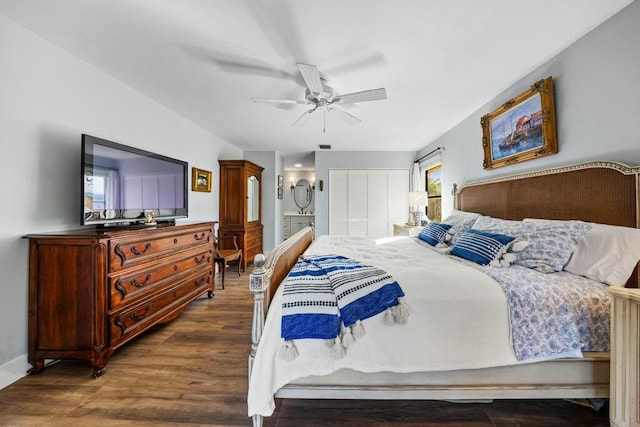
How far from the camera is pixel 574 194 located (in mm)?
1894

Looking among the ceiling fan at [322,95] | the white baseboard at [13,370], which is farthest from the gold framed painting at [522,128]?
the white baseboard at [13,370]

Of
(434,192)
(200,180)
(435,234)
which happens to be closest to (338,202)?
(434,192)

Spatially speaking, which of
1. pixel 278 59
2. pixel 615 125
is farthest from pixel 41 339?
pixel 615 125

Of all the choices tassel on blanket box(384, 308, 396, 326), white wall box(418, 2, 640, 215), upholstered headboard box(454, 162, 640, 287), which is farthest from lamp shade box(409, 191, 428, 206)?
tassel on blanket box(384, 308, 396, 326)

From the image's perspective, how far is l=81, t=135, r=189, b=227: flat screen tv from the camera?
77.8 inches

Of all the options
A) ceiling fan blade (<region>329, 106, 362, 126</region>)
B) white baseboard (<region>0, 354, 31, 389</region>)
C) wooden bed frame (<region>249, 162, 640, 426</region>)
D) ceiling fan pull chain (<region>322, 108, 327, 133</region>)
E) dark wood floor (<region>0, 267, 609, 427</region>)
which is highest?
ceiling fan pull chain (<region>322, 108, 327, 133</region>)

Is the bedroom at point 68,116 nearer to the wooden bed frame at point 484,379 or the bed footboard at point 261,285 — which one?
the wooden bed frame at point 484,379

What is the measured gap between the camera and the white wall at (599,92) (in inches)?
62.5

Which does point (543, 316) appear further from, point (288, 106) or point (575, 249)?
point (288, 106)

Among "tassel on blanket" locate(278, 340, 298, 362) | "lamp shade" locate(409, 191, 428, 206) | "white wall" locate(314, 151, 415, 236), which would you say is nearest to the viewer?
"tassel on blanket" locate(278, 340, 298, 362)

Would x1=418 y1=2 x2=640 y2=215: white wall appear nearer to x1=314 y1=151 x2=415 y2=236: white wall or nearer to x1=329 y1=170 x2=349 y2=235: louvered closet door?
x1=314 y1=151 x2=415 y2=236: white wall

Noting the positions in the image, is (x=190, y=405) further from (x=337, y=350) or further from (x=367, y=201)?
(x=367, y=201)

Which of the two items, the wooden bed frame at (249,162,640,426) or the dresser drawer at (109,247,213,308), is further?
the dresser drawer at (109,247,213,308)

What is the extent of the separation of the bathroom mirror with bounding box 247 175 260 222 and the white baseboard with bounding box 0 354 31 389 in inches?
129
